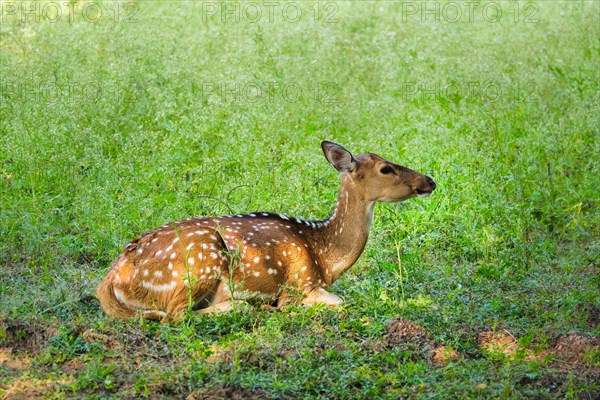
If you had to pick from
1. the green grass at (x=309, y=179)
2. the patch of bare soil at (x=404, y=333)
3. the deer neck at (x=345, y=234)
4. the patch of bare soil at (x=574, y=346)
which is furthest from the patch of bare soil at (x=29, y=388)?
the patch of bare soil at (x=574, y=346)

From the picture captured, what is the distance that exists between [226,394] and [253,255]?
163cm

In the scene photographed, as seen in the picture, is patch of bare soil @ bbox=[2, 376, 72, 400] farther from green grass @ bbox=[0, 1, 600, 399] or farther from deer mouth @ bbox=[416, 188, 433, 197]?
deer mouth @ bbox=[416, 188, 433, 197]

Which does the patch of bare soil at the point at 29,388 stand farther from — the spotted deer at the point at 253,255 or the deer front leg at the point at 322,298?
the deer front leg at the point at 322,298

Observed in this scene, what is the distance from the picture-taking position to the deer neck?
7137mm

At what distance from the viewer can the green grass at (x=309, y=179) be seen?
18.6 feet

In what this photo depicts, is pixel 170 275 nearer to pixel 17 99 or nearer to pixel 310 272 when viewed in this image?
pixel 310 272

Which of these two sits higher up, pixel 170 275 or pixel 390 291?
pixel 170 275

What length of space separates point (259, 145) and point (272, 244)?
269 cm

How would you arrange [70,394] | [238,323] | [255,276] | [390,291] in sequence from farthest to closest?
[390,291] → [255,276] → [238,323] → [70,394]

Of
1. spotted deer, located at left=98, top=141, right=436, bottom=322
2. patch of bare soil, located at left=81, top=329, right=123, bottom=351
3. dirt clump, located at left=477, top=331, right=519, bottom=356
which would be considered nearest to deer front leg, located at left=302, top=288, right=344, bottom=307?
spotted deer, located at left=98, top=141, right=436, bottom=322

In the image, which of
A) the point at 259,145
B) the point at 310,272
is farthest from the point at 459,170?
the point at 310,272

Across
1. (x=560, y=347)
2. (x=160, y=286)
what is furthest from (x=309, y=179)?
(x=560, y=347)

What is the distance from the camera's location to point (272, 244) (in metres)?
6.87

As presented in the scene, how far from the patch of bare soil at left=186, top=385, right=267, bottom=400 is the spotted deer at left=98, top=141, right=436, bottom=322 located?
1136 millimetres
